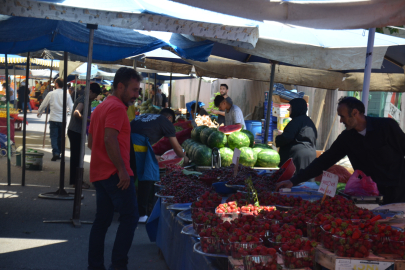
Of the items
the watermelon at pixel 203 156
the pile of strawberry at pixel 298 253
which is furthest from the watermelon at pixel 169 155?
the pile of strawberry at pixel 298 253

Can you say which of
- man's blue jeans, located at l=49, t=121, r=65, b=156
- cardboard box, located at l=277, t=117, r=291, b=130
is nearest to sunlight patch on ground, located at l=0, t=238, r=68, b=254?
man's blue jeans, located at l=49, t=121, r=65, b=156

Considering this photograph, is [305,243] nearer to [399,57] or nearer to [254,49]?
[254,49]

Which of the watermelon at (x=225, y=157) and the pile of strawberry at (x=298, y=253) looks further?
the watermelon at (x=225, y=157)

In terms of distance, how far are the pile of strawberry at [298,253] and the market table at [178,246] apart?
18.9 inches

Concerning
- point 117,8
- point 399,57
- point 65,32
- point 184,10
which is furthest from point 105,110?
point 399,57

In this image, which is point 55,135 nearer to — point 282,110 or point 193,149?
point 193,149

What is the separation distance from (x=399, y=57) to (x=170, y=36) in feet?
11.9

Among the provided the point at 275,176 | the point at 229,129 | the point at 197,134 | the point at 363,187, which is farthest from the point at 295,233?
the point at 197,134

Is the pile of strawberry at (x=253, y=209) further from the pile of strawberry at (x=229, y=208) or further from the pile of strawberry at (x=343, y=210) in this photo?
the pile of strawberry at (x=343, y=210)

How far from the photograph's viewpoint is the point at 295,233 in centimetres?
249

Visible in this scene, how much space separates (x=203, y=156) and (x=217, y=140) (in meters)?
0.36

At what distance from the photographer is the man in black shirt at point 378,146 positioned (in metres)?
3.91

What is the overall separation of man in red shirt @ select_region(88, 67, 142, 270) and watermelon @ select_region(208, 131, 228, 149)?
279 centimetres

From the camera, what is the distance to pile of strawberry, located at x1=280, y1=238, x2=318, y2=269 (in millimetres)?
2221
